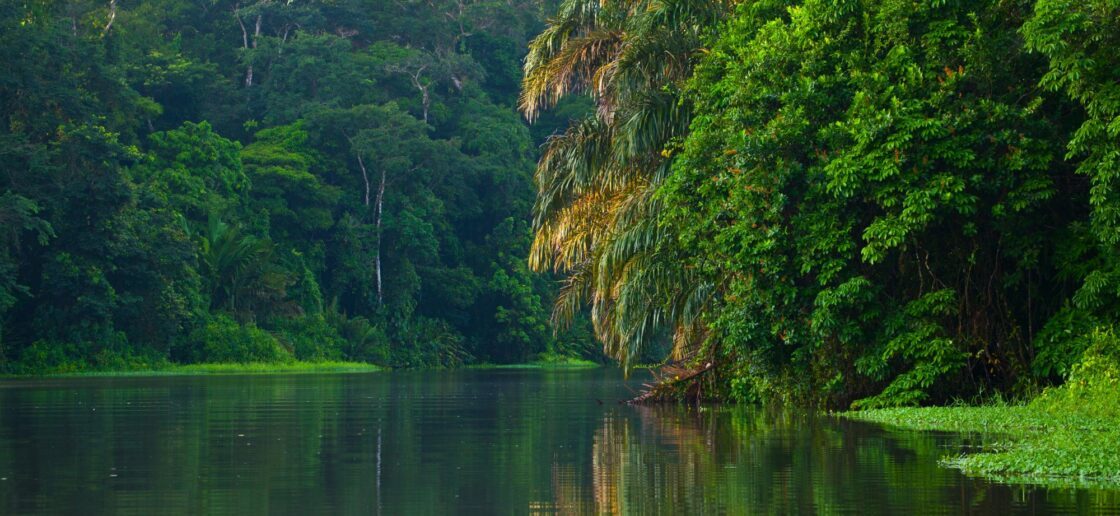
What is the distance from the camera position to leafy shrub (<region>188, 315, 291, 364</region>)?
2415 inches

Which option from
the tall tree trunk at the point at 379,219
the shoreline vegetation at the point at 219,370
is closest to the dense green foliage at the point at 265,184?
the tall tree trunk at the point at 379,219

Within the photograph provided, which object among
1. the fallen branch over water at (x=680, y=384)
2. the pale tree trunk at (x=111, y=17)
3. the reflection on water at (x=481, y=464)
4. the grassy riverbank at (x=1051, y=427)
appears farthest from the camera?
the pale tree trunk at (x=111, y=17)

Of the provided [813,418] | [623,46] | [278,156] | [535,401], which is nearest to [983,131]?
[813,418]

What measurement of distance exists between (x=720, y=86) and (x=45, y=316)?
3658 centimetres

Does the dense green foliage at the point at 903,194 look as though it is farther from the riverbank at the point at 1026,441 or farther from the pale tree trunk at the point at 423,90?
the pale tree trunk at the point at 423,90

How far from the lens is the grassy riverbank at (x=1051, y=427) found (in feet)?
45.0

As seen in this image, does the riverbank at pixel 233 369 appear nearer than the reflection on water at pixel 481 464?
No

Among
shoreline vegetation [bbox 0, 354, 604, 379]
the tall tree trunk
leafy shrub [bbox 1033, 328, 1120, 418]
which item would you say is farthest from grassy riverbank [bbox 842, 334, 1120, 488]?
the tall tree trunk

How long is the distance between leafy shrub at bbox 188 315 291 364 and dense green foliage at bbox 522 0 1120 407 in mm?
37649

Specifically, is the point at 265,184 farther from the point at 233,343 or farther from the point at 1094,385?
the point at 1094,385

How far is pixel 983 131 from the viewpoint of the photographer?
2281cm

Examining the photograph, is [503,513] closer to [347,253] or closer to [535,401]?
[535,401]

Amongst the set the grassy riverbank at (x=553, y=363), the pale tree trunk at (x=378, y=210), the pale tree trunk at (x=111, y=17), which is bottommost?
the grassy riverbank at (x=553, y=363)

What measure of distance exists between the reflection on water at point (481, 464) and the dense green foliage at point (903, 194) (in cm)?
177
